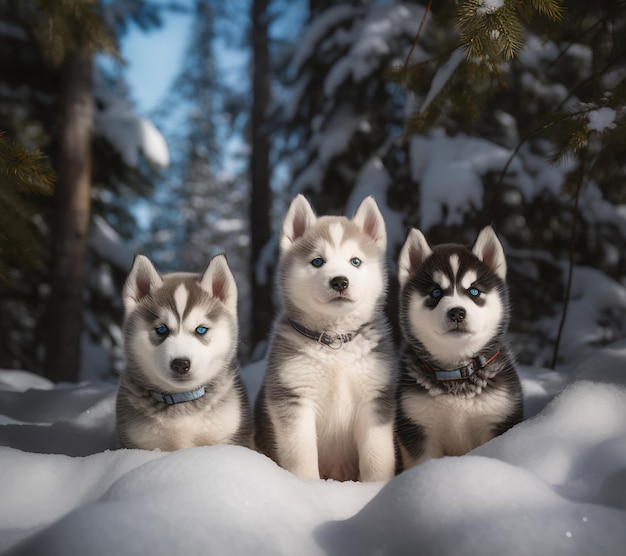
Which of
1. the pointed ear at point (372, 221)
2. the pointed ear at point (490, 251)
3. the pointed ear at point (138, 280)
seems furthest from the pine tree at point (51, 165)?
the pointed ear at point (490, 251)

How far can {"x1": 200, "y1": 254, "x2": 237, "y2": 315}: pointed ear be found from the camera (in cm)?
302

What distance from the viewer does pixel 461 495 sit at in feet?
6.26

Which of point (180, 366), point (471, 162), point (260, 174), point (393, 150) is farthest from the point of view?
point (260, 174)

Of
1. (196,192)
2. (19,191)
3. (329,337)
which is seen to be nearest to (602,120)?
(329,337)

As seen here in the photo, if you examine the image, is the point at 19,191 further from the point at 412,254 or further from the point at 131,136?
the point at 131,136

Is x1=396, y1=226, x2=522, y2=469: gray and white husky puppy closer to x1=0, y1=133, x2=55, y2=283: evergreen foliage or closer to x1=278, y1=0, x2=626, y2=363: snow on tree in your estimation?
x1=0, y1=133, x2=55, y2=283: evergreen foliage

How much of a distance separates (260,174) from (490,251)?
8631 millimetres

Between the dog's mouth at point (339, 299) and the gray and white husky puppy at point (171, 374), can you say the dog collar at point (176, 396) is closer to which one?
the gray and white husky puppy at point (171, 374)

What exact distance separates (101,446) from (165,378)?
1181mm

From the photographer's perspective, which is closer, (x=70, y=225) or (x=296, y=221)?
(x=296, y=221)

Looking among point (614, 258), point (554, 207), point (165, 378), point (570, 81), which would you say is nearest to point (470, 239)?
point (554, 207)

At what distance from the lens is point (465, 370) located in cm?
292

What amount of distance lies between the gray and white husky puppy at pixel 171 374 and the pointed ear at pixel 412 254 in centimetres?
93

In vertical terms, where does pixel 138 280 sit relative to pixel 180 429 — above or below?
above
